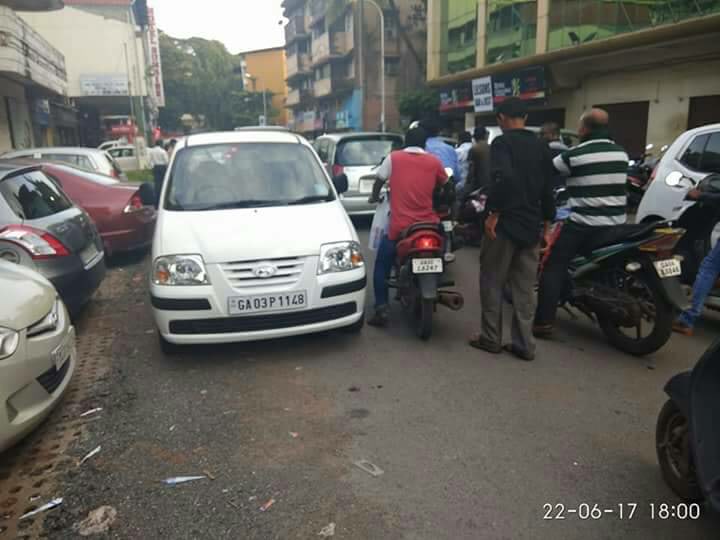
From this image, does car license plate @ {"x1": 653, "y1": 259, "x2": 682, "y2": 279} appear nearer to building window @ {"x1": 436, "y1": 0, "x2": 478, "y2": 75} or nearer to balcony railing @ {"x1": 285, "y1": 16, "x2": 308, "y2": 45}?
building window @ {"x1": 436, "y1": 0, "x2": 478, "y2": 75}

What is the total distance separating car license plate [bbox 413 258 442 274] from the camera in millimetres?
5057

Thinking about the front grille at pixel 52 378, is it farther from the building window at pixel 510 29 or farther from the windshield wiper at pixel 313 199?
the building window at pixel 510 29

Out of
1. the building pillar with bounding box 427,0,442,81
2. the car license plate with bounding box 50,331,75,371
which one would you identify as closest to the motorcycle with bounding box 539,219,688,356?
the car license plate with bounding box 50,331,75,371

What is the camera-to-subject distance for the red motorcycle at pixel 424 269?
16.6 ft

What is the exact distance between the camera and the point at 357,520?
2832mm

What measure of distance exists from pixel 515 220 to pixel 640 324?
4.36 feet

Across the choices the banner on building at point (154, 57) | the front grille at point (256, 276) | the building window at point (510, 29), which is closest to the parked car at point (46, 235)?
the front grille at point (256, 276)

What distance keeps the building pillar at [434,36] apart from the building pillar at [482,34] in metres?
4.16

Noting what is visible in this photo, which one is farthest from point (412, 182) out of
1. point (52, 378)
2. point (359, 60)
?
point (359, 60)

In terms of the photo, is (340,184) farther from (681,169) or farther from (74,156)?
(74,156)

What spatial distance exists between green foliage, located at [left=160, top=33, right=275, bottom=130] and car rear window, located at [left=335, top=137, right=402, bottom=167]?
56.8m

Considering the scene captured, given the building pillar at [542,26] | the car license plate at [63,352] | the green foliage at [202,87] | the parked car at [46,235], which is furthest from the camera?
the green foliage at [202,87]

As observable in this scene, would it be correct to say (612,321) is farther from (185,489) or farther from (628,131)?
(628,131)

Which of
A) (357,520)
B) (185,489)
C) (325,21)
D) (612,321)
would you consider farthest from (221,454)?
(325,21)
